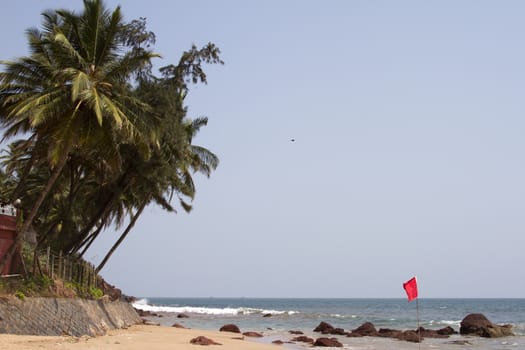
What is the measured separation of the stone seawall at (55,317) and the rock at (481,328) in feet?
75.5

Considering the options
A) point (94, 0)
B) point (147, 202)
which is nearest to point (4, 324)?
point (94, 0)

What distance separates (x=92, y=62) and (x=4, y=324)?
9.84 meters

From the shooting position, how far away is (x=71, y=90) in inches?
814

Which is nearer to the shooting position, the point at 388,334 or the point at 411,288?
the point at 411,288

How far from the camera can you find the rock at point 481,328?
3581 cm

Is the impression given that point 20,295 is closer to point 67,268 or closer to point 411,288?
point 67,268

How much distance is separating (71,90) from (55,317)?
7936 mm

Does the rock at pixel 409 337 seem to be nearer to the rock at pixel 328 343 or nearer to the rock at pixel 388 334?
the rock at pixel 388 334

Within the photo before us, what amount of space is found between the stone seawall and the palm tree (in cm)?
237

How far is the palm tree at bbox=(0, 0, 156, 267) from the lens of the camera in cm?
2014

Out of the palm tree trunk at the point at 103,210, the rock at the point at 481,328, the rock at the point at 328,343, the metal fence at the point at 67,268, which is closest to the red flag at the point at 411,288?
the rock at the point at 328,343

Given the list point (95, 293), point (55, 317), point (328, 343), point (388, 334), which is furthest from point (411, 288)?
point (388, 334)

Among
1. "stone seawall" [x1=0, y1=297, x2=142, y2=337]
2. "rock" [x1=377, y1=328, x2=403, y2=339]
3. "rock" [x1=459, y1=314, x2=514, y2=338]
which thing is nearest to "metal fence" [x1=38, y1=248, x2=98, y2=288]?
"stone seawall" [x1=0, y1=297, x2=142, y2=337]

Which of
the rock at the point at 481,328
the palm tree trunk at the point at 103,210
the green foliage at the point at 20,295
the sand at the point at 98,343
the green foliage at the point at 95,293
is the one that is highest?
the palm tree trunk at the point at 103,210
